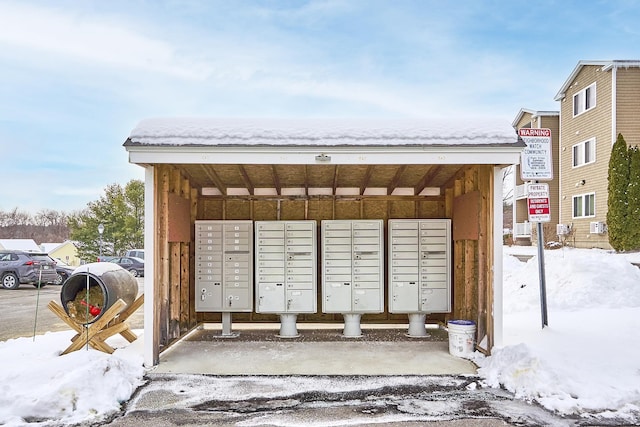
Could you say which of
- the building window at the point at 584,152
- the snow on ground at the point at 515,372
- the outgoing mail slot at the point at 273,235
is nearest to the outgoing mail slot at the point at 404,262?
the snow on ground at the point at 515,372

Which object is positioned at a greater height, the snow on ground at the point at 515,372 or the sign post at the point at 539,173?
the sign post at the point at 539,173

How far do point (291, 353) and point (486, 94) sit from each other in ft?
46.9

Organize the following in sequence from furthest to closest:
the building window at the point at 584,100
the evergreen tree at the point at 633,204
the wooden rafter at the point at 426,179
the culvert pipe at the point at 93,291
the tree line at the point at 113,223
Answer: the tree line at the point at 113,223, the building window at the point at 584,100, the evergreen tree at the point at 633,204, the wooden rafter at the point at 426,179, the culvert pipe at the point at 93,291

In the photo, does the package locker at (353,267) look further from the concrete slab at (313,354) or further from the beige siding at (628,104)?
the beige siding at (628,104)

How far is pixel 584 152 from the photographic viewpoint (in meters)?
18.7

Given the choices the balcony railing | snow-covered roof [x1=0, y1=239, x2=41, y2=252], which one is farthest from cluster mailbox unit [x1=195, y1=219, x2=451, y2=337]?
snow-covered roof [x1=0, y1=239, x2=41, y2=252]

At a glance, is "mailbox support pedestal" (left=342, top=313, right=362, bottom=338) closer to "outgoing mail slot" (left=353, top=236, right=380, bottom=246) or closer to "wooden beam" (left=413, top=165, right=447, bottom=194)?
"outgoing mail slot" (left=353, top=236, right=380, bottom=246)

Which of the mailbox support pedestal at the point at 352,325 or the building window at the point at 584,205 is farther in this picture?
the building window at the point at 584,205

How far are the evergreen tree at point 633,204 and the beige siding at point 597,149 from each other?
1.34 metres

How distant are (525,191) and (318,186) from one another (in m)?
18.4

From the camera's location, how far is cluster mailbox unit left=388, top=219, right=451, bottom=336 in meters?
7.11

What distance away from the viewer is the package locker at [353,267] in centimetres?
711

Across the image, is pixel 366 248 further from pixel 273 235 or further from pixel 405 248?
pixel 273 235

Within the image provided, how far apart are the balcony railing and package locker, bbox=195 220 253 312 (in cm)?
1913
